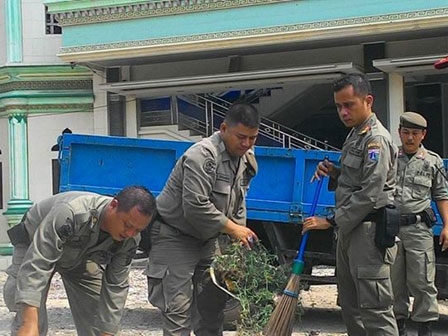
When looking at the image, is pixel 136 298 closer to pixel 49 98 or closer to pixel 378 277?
pixel 378 277

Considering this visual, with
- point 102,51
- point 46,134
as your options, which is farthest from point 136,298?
point 46,134

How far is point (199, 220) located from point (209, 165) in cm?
33

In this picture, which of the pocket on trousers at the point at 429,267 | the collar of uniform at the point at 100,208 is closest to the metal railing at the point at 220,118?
the pocket on trousers at the point at 429,267

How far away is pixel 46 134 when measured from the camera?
16062 millimetres

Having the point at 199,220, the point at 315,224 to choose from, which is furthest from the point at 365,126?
the point at 199,220

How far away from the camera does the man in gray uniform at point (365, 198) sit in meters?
4.31

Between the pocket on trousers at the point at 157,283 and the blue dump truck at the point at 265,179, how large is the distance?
2.27m

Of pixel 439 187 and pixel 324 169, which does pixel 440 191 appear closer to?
pixel 439 187

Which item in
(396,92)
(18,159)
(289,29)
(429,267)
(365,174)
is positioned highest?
(289,29)

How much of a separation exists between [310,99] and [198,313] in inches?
450

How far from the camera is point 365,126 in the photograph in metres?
4.43

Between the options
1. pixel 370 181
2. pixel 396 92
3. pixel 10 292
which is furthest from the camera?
pixel 396 92

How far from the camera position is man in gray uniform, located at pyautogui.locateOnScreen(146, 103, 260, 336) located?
172 inches

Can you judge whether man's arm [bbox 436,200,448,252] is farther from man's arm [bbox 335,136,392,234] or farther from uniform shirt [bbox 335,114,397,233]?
man's arm [bbox 335,136,392,234]
